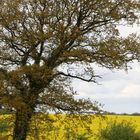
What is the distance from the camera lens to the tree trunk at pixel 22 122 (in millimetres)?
29078

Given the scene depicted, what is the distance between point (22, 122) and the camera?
29.9 metres

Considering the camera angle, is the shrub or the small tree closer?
the small tree

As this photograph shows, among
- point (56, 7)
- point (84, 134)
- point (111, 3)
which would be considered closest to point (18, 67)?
point (56, 7)

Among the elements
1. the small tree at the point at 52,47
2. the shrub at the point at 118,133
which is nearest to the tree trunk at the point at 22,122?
the small tree at the point at 52,47

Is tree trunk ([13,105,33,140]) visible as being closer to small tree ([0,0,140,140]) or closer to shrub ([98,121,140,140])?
small tree ([0,0,140,140])

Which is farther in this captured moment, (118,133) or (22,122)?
(118,133)

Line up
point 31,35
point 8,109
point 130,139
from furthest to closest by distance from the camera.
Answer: point 130,139
point 31,35
point 8,109

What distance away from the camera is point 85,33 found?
32281 millimetres

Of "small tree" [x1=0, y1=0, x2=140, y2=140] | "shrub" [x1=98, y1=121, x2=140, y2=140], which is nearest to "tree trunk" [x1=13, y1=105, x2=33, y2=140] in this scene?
Result: "small tree" [x1=0, y1=0, x2=140, y2=140]

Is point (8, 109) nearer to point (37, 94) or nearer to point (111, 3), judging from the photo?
point (37, 94)

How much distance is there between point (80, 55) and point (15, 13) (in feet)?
13.1

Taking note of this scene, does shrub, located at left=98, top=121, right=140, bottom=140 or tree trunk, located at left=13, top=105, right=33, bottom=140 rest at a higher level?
shrub, located at left=98, top=121, right=140, bottom=140

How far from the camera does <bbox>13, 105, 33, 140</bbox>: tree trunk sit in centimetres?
2908

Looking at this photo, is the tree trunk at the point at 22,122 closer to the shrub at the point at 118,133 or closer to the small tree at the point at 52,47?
the small tree at the point at 52,47
